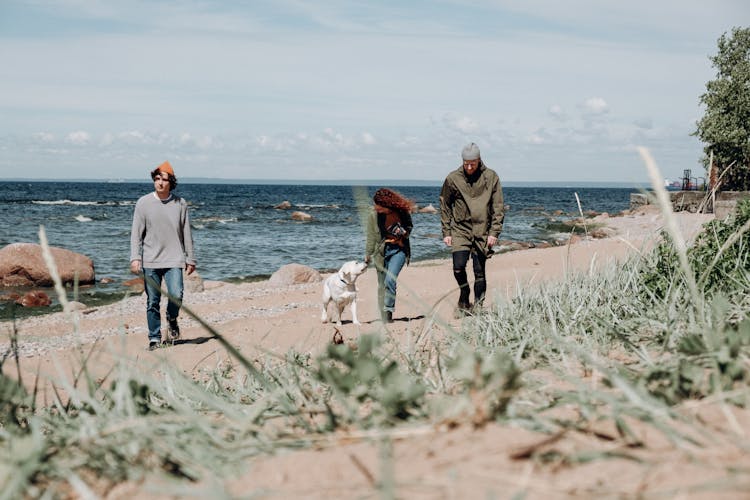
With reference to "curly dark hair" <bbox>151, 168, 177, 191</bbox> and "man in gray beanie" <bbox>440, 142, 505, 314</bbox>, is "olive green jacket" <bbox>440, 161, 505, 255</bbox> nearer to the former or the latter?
"man in gray beanie" <bbox>440, 142, 505, 314</bbox>

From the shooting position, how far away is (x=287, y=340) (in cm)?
771

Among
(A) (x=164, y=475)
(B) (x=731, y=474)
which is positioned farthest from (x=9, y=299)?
(B) (x=731, y=474)

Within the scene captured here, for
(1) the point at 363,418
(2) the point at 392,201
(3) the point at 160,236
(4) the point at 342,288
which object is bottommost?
(4) the point at 342,288

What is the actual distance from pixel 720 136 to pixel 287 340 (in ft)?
96.3

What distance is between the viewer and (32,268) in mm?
16000

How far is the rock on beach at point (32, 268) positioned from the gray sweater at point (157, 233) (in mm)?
9125

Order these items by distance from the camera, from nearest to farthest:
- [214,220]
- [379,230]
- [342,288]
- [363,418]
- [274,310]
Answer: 1. [363,418]
2. [379,230]
3. [342,288]
4. [274,310]
5. [214,220]

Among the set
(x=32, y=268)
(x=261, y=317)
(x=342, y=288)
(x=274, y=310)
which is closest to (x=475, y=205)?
(x=342, y=288)

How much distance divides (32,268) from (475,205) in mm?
12465

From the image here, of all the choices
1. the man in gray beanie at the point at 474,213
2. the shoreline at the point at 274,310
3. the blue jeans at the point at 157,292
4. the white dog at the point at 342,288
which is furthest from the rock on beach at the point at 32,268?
the man in gray beanie at the point at 474,213

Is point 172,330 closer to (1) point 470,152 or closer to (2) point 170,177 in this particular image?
(2) point 170,177

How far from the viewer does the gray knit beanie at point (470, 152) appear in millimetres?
7352

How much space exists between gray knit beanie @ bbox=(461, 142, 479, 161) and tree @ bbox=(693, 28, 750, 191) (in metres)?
27.3

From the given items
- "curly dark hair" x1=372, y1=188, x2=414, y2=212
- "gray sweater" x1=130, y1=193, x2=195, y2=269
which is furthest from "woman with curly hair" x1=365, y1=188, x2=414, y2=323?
"gray sweater" x1=130, y1=193, x2=195, y2=269
